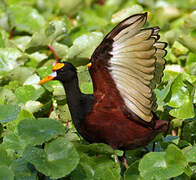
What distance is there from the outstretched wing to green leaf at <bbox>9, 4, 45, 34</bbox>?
4.95 ft

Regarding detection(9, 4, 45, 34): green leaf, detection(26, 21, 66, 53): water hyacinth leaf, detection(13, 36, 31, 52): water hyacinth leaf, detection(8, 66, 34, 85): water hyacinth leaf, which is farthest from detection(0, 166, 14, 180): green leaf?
detection(9, 4, 45, 34): green leaf

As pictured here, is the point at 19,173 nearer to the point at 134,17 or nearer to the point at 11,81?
the point at 134,17

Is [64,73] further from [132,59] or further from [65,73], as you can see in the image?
[132,59]

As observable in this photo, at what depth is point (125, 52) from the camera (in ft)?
6.33

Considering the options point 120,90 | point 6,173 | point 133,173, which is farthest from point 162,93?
point 6,173

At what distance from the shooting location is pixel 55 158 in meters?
1.80

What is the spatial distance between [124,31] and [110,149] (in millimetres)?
411

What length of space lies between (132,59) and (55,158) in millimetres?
436

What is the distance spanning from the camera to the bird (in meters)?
1.91

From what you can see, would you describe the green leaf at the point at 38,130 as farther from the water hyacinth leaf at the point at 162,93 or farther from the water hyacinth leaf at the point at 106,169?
the water hyacinth leaf at the point at 162,93

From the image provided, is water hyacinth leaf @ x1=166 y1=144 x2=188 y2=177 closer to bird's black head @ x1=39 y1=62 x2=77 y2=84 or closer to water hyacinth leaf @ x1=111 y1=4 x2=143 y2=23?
bird's black head @ x1=39 y1=62 x2=77 y2=84

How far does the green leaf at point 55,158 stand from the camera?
1748 mm

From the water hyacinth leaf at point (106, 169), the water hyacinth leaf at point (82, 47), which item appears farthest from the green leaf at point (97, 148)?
the water hyacinth leaf at point (82, 47)

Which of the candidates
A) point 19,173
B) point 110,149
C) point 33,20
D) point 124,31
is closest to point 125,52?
point 124,31
